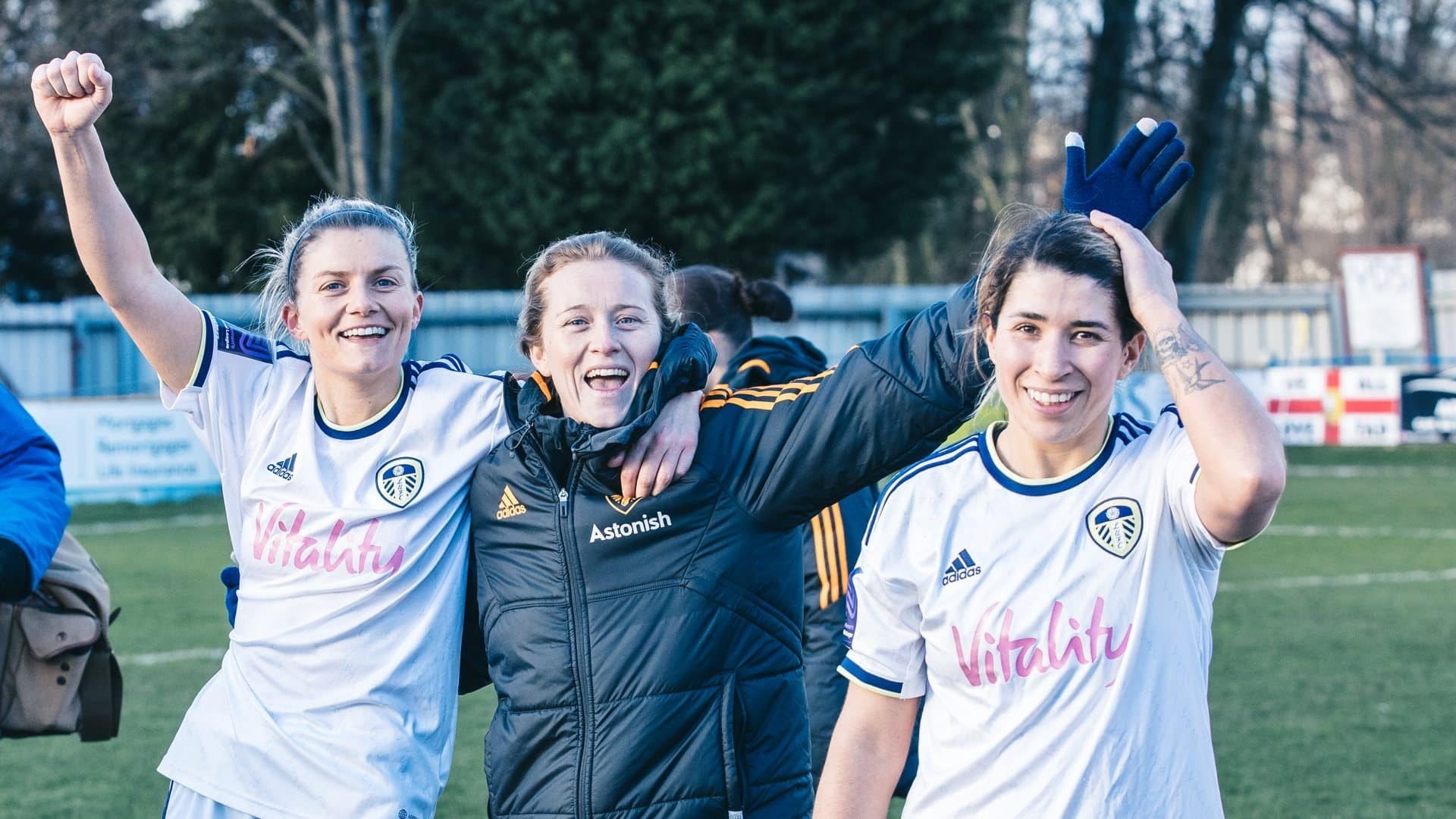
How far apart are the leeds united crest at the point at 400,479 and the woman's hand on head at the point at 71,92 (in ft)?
3.08

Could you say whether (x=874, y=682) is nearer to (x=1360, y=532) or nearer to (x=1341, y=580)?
(x=1341, y=580)

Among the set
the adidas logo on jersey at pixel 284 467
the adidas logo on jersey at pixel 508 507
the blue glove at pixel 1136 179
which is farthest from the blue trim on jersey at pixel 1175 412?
the adidas logo on jersey at pixel 284 467

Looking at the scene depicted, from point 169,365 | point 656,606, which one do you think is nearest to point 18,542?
point 169,365

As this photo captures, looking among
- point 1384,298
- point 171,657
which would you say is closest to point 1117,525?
point 171,657

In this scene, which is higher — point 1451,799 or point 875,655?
point 875,655

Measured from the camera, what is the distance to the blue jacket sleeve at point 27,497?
327 centimetres

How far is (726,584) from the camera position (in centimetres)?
304

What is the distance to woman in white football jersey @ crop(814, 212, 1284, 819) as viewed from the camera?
2.52 meters

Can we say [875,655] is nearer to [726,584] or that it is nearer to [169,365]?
[726,584]

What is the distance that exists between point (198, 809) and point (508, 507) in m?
0.90

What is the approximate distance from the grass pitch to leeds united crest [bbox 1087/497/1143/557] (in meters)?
3.98

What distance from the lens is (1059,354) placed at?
257 centimetres

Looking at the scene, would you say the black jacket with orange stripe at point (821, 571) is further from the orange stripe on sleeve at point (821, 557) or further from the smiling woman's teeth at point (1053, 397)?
the smiling woman's teeth at point (1053, 397)

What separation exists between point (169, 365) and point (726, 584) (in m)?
1.32
